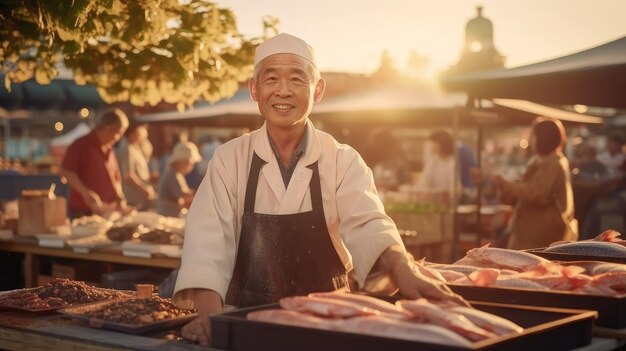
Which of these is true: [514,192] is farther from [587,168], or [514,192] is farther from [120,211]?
[587,168]

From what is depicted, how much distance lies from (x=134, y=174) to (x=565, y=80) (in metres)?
6.24

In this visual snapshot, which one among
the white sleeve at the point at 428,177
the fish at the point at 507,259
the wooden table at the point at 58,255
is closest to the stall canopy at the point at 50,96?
the white sleeve at the point at 428,177

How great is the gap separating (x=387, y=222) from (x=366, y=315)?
75 cm

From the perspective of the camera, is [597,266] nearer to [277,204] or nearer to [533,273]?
[533,273]

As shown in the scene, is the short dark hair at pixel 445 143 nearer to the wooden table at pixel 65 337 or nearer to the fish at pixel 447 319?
the wooden table at pixel 65 337

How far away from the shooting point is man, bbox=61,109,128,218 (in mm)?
8906

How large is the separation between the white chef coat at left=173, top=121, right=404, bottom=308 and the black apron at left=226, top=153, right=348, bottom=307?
0.09 ft

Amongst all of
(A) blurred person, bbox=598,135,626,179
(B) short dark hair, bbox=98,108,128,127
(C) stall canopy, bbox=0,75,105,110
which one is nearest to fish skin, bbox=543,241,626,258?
(B) short dark hair, bbox=98,108,128,127

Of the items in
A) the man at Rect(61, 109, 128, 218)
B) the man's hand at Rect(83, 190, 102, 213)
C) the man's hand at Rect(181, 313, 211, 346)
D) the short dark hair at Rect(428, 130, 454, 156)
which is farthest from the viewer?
the short dark hair at Rect(428, 130, 454, 156)

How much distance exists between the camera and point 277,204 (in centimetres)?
354

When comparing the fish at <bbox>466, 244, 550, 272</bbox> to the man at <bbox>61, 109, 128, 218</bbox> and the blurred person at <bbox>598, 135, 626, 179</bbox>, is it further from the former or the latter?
the blurred person at <bbox>598, 135, 626, 179</bbox>

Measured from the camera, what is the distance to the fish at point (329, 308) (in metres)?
2.68

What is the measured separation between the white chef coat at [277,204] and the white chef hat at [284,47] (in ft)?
0.94

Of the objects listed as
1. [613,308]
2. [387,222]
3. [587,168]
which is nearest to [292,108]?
[387,222]
